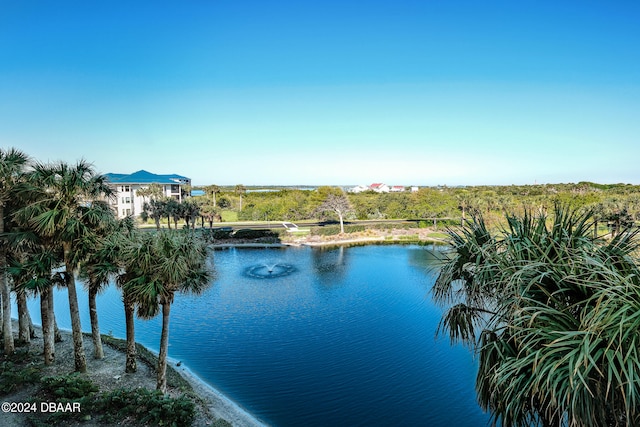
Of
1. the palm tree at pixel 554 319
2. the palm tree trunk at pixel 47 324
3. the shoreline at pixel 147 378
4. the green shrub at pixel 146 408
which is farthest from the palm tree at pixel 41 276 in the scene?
the palm tree at pixel 554 319

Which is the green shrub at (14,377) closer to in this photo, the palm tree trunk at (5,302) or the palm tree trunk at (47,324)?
the palm tree trunk at (47,324)

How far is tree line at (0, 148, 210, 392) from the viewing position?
10.7 meters

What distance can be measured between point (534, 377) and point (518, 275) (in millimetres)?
1359

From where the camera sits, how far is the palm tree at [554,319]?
428cm

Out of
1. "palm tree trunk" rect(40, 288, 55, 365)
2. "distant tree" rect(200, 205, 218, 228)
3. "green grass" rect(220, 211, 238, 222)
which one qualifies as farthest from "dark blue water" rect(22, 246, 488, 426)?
"green grass" rect(220, 211, 238, 222)

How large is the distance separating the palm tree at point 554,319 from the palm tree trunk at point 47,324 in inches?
487

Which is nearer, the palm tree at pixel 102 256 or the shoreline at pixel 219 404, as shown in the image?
the shoreline at pixel 219 404

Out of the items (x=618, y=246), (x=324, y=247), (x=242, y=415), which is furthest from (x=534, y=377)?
(x=324, y=247)

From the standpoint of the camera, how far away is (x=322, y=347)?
53.0 feet

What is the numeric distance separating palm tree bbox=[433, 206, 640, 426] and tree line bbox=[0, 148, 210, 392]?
24.9 ft

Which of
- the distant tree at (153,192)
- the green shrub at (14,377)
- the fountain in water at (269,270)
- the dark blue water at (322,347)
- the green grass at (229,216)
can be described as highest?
the distant tree at (153,192)

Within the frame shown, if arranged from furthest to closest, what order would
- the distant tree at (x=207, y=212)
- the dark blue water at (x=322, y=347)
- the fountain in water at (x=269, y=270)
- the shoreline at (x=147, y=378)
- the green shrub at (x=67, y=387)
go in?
the distant tree at (x=207, y=212) < the fountain in water at (x=269, y=270) < the dark blue water at (x=322, y=347) < the shoreline at (x=147, y=378) < the green shrub at (x=67, y=387)

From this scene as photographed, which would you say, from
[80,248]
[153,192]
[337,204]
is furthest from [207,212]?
[80,248]

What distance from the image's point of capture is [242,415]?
11.2 meters
